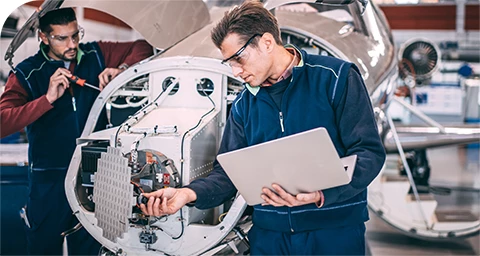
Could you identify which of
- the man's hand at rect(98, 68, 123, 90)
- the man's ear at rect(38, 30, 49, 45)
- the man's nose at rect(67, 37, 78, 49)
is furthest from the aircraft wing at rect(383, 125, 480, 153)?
the man's ear at rect(38, 30, 49, 45)

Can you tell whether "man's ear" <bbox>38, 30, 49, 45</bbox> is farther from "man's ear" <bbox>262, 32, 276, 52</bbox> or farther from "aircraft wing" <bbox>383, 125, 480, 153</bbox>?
"aircraft wing" <bbox>383, 125, 480, 153</bbox>

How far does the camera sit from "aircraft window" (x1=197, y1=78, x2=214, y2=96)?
3285 millimetres

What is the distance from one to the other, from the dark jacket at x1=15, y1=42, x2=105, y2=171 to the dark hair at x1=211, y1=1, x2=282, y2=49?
63.8 inches

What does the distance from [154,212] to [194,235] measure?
19.4 inches

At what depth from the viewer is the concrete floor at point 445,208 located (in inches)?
244

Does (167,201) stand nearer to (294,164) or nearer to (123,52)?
(294,164)

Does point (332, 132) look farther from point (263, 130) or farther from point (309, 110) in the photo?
point (263, 130)

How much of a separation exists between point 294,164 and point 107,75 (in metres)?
1.98

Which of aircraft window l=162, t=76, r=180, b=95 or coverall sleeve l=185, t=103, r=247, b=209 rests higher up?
aircraft window l=162, t=76, r=180, b=95

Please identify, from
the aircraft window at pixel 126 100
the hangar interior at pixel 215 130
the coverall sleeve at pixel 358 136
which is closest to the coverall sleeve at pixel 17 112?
the hangar interior at pixel 215 130

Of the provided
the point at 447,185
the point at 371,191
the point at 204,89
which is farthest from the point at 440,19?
the point at 204,89

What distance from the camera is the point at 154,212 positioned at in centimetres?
261

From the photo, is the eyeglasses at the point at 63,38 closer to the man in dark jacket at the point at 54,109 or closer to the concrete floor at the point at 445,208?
the man in dark jacket at the point at 54,109

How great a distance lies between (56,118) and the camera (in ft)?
12.2
